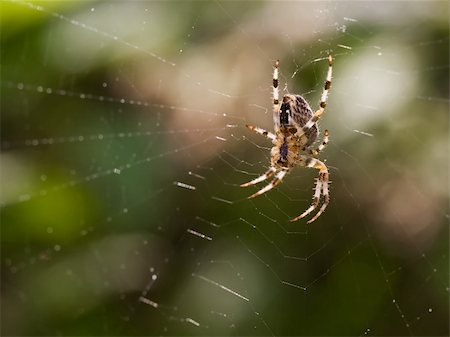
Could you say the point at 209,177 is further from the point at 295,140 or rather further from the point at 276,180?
the point at 295,140

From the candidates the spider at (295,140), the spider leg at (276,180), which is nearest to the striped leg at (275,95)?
the spider at (295,140)

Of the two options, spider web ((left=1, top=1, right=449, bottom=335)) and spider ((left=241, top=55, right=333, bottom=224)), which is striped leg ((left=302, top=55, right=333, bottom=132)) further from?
spider web ((left=1, top=1, right=449, bottom=335))

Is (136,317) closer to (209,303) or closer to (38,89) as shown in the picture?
(209,303)

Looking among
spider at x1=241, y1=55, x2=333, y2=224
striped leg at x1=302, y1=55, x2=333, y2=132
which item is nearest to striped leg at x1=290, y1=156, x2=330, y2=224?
spider at x1=241, y1=55, x2=333, y2=224

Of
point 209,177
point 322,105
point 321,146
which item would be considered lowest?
point 209,177

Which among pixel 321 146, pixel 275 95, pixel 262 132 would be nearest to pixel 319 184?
pixel 321 146

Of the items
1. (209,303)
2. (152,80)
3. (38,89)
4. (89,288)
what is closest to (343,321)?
(209,303)
